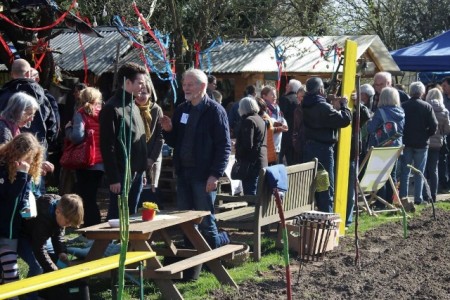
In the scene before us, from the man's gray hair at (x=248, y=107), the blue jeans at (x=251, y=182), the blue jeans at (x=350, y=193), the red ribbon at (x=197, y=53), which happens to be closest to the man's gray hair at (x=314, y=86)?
the man's gray hair at (x=248, y=107)

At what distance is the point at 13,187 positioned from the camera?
6.66 m

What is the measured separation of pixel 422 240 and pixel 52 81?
6.55 metres

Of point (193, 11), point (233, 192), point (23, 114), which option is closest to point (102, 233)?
point (23, 114)

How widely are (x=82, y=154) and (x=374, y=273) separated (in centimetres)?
339

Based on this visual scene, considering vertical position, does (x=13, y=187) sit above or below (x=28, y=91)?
below

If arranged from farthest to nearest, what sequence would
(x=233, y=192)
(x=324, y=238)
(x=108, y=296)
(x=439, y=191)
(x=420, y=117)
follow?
(x=439, y=191) → (x=420, y=117) → (x=233, y=192) → (x=324, y=238) → (x=108, y=296)

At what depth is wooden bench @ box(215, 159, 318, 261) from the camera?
9305mm

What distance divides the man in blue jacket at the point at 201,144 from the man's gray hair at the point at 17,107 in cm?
130

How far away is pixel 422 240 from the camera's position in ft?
35.5

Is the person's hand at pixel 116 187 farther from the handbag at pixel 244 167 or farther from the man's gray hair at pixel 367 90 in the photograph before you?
the man's gray hair at pixel 367 90

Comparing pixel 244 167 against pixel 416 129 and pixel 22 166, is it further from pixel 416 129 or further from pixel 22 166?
pixel 22 166

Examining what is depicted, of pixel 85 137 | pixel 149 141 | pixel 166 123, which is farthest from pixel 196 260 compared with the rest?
pixel 85 137

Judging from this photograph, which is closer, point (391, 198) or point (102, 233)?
point (102, 233)

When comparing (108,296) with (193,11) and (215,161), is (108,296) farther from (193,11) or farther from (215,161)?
(193,11)
